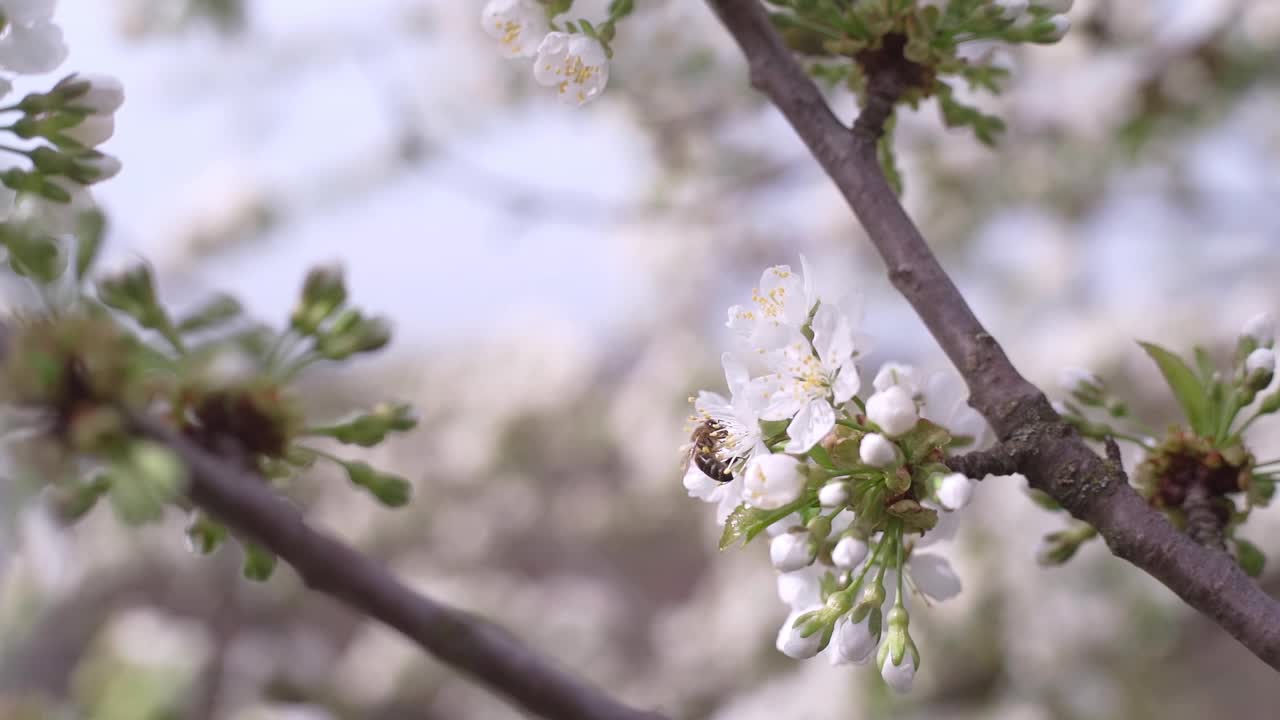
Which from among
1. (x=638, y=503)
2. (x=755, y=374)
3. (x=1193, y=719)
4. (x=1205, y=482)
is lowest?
(x=1193, y=719)

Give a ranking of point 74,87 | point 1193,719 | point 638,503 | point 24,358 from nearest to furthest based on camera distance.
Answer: point 24,358 → point 74,87 → point 1193,719 → point 638,503

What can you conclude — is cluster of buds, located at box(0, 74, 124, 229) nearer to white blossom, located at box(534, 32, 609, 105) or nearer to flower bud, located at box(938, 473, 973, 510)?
white blossom, located at box(534, 32, 609, 105)

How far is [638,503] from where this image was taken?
3457 millimetres

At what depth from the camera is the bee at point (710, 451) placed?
52 centimetres

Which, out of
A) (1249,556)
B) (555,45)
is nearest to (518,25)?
(555,45)

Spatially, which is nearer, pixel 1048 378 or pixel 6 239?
pixel 6 239

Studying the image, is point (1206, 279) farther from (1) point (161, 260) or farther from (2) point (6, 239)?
(1) point (161, 260)

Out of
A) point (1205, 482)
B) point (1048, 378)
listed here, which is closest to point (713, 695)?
point (1048, 378)

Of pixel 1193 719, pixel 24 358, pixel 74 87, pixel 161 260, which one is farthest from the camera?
pixel 161 260

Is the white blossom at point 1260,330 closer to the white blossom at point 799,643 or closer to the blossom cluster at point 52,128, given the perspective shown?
the white blossom at point 799,643

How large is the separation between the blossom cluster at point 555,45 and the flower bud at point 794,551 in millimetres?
287

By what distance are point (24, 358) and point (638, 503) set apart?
3118 mm

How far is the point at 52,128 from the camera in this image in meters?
0.53

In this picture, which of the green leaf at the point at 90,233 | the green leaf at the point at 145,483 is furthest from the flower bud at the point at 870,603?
the green leaf at the point at 90,233
